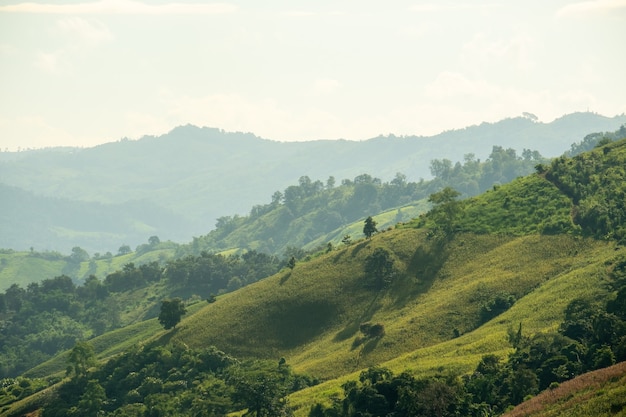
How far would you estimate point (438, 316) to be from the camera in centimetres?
13525

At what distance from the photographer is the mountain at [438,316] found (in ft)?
311

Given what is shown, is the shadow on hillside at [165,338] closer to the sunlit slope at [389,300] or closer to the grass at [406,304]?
the sunlit slope at [389,300]

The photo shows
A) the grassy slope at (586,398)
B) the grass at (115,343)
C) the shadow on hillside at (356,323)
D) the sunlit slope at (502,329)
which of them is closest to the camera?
the grassy slope at (586,398)

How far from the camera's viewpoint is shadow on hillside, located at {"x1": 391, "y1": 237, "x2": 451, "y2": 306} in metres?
151

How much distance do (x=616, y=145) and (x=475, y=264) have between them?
5638 cm

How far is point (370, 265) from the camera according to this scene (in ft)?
519

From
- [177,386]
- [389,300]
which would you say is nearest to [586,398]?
[177,386]

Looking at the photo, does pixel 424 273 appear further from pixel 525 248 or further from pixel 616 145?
pixel 616 145

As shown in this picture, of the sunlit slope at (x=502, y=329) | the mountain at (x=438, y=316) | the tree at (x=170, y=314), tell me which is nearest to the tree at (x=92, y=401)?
the mountain at (x=438, y=316)

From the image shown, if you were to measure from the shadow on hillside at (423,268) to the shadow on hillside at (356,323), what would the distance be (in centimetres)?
474

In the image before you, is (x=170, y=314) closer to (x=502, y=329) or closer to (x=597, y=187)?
(x=502, y=329)

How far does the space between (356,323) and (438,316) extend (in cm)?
1783

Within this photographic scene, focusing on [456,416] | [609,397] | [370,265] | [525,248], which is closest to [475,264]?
[525,248]

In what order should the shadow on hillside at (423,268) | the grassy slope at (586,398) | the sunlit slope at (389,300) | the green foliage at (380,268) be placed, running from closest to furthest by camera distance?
the grassy slope at (586,398) → the sunlit slope at (389,300) → the shadow on hillside at (423,268) → the green foliage at (380,268)
